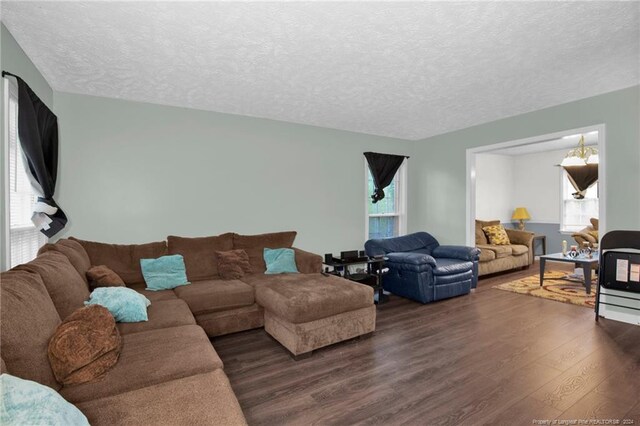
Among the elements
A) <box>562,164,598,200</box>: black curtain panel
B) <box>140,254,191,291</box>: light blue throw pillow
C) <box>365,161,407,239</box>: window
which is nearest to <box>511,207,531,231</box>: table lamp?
<box>562,164,598,200</box>: black curtain panel

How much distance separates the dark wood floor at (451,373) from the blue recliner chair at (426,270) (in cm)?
61

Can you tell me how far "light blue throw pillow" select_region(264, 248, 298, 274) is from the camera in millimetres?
3908

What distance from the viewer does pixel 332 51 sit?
8.48 ft

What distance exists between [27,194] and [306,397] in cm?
284

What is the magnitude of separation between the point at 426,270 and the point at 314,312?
2.09m

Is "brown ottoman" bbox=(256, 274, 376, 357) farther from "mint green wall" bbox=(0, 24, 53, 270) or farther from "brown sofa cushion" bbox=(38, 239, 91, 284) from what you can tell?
"mint green wall" bbox=(0, 24, 53, 270)

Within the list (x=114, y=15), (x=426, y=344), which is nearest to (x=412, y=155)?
(x=426, y=344)

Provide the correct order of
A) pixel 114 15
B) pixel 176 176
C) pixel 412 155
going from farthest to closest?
pixel 412 155 → pixel 176 176 → pixel 114 15

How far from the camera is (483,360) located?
8.70ft

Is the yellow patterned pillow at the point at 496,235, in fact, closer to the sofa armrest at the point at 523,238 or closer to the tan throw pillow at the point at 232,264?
the sofa armrest at the point at 523,238

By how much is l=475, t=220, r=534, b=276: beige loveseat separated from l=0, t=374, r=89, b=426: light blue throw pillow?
5842 mm

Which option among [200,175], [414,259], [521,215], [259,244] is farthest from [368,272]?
[521,215]

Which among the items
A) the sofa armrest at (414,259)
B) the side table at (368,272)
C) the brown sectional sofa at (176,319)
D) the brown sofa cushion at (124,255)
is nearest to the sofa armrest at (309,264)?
the brown sectional sofa at (176,319)

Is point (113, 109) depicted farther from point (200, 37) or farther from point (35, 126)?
point (200, 37)
